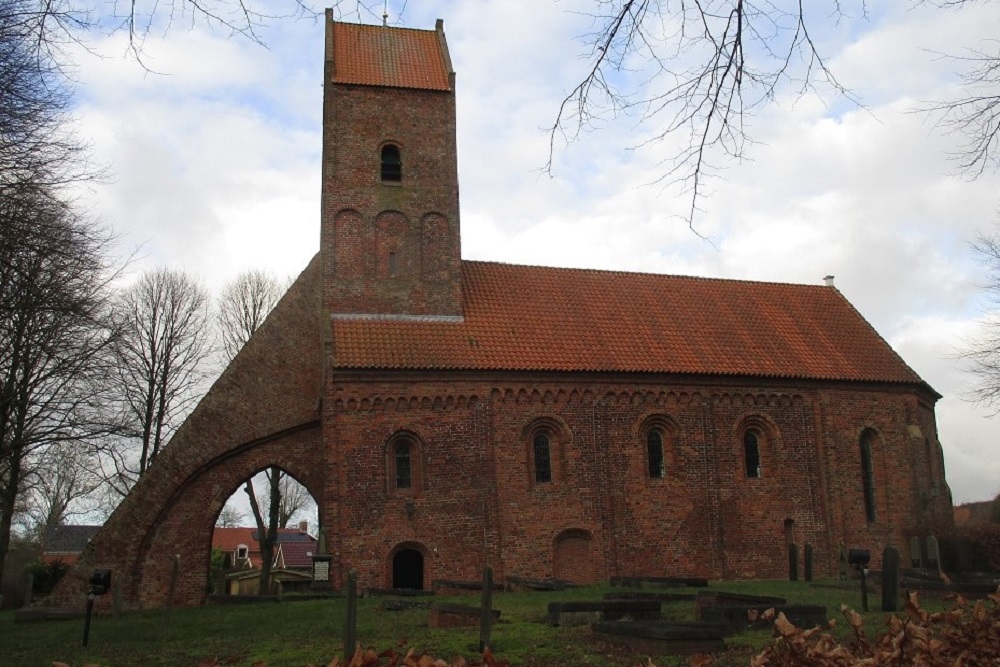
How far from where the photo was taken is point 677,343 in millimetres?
24281

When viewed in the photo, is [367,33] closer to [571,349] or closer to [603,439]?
[571,349]

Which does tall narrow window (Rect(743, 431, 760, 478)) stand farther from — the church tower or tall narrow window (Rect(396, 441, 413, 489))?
tall narrow window (Rect(396, 441, 413, 489))

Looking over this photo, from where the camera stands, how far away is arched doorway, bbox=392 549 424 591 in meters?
20.3

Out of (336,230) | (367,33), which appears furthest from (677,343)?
(367,33)

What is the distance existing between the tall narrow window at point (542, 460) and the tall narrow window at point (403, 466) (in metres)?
2.96

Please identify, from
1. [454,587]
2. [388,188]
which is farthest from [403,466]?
[388,188]

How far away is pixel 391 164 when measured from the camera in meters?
24.0

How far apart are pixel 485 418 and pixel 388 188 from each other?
6.56 metres

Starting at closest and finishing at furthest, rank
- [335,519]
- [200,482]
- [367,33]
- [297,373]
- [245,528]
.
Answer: [335,519], [200,482], [297,373], [367,33], [245,528]

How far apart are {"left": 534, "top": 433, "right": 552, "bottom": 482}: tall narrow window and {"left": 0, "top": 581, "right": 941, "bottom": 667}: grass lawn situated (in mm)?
4198

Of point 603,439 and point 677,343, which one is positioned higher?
point 677,343

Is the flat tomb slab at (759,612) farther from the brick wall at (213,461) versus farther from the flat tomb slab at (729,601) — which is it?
the brick wall at (213,461)

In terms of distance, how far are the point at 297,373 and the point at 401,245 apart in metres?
4.05

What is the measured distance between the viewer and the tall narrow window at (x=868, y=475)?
24.3m
